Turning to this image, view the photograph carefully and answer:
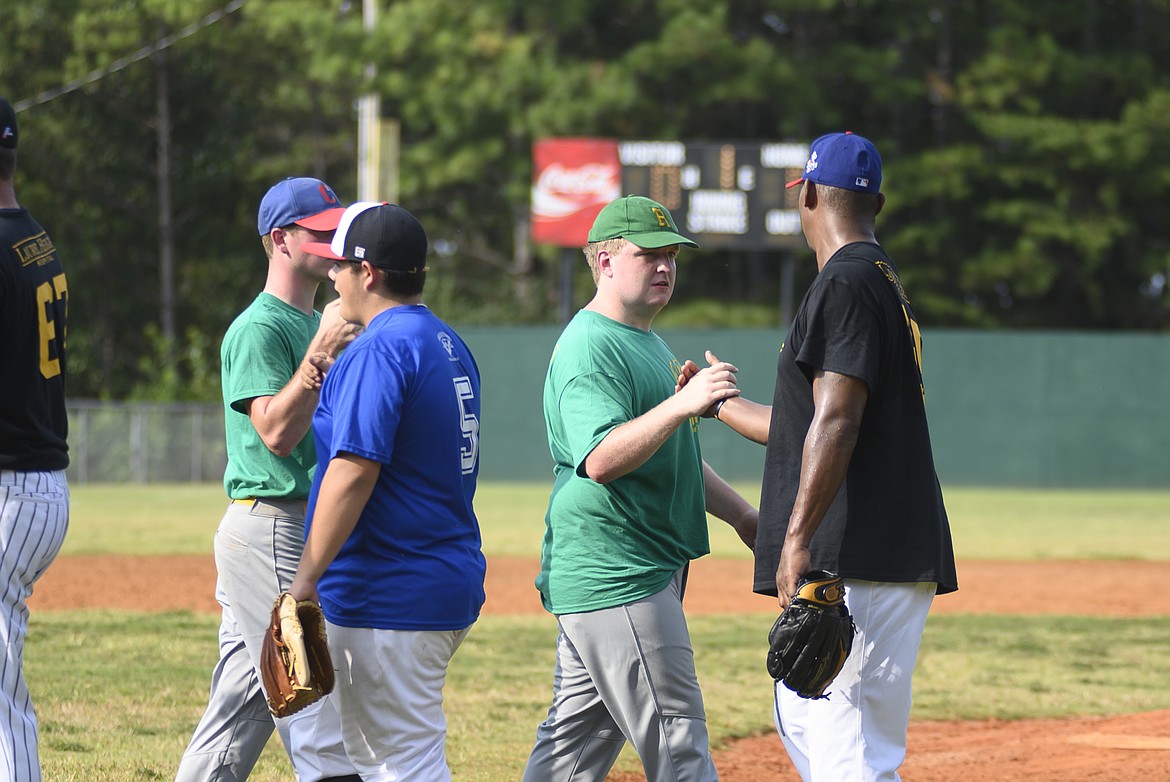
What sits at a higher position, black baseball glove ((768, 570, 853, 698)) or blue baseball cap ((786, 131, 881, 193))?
blue baseball cap ((786, 131, 881, 193))

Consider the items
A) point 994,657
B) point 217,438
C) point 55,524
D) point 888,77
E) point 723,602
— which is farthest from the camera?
point 888,77

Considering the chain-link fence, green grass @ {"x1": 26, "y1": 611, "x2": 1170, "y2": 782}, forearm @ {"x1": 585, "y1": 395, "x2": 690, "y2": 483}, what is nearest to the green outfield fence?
the chain-link fence

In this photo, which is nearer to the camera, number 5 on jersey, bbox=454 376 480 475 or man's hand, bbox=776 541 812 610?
man's hand, bbox=776 541 812 610

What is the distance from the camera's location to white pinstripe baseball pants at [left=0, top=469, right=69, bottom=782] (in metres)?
3.59

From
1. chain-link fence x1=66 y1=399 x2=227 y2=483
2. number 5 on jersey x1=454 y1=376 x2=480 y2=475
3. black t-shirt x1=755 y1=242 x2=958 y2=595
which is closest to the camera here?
black t-shirt x1=755 y1=242 x2=958 y2=595

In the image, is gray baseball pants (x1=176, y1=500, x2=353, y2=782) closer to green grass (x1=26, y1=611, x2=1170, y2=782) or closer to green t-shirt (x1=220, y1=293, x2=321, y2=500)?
green t-shirt (x1=220, y1=293, x2=321, y2=500)

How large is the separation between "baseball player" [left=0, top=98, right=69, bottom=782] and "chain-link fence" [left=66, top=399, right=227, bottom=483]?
70.2 ft

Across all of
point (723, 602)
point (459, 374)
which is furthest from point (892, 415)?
point (723, 602)

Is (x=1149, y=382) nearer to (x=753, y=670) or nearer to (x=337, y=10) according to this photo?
(x=753, y=670)

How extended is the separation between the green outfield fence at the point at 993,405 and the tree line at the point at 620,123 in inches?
244

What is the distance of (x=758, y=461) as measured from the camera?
82.1 feet

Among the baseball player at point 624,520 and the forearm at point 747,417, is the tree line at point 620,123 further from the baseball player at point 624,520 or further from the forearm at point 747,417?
the forearm at point 747,417

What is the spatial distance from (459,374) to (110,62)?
3367 centimetres

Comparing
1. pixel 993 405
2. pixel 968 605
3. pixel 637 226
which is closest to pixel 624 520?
pixel 637 226
